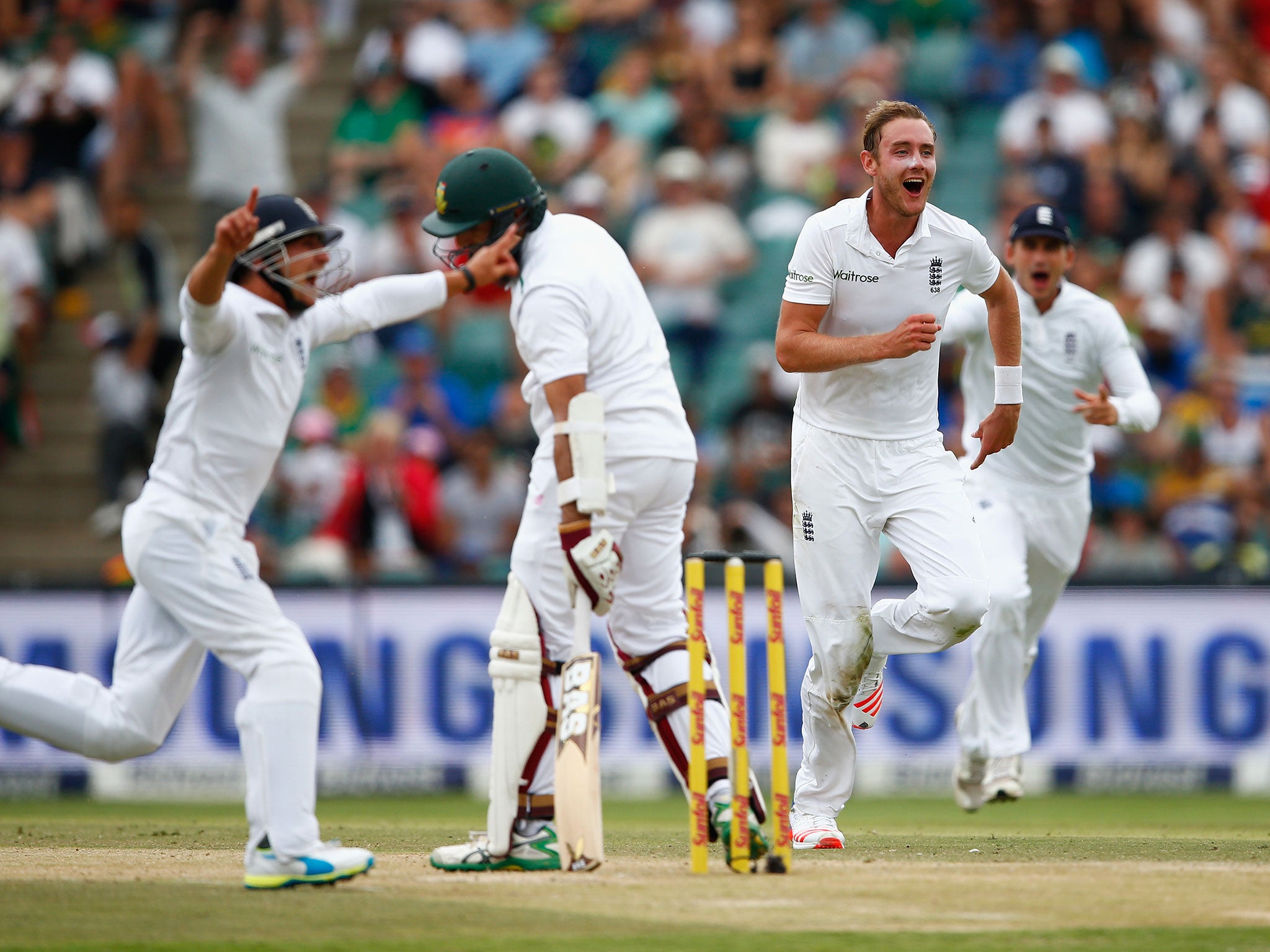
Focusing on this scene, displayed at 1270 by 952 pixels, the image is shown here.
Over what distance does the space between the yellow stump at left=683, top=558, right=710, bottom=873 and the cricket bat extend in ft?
1.03

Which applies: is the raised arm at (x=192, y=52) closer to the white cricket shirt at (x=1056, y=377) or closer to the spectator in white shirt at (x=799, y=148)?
the spectator in white shirt at (x=799, y=148)

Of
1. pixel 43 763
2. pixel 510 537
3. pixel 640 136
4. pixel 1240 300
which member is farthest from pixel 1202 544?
pixel 43 763

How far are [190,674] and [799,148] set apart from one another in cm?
995

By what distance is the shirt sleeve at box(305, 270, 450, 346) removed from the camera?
19.4ft

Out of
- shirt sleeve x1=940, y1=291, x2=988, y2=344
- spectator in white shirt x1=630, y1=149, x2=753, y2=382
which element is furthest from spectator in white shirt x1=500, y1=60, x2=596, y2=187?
shirt sleeve x1=940, y1=291, x2=988, y2=344

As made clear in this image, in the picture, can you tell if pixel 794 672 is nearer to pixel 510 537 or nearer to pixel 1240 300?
pixel 510 537

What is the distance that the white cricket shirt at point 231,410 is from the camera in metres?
5.61

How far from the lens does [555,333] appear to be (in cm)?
582

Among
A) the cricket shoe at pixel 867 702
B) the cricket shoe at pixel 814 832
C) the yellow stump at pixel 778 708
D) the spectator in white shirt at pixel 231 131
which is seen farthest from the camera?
the spectator in white shirt at pixel 231 131

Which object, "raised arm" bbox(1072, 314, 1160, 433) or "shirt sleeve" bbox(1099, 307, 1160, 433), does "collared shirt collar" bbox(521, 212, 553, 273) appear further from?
"shirt sleeve" bbox(1099, 307, 1160, 433)

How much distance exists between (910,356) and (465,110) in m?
9.74

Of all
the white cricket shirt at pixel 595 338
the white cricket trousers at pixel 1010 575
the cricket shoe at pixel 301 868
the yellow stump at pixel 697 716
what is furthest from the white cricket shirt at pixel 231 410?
the white cricket trousers at pixel 1010 575

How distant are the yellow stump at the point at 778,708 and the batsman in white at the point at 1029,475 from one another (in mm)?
2838

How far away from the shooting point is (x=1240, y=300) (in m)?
13.6
